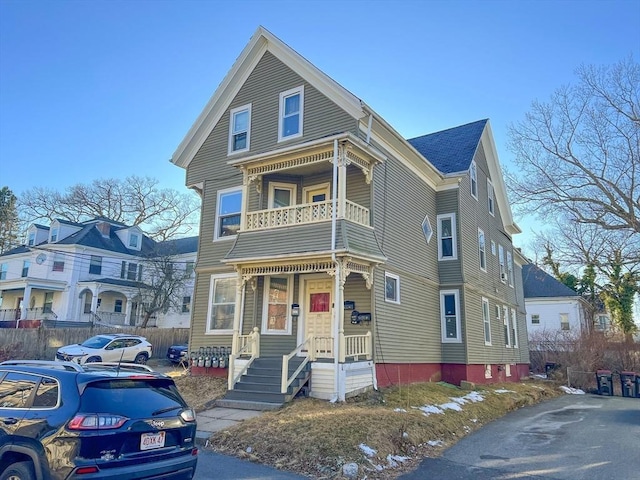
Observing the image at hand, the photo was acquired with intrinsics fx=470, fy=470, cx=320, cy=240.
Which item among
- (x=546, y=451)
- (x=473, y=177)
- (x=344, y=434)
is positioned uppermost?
(x=473, y=177)

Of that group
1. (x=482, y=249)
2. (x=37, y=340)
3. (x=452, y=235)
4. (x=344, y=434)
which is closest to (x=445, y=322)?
(x=452, y=235)

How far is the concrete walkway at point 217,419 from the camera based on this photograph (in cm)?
947

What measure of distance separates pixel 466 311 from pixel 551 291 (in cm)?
2685

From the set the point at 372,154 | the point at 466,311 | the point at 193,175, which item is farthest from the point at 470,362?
the point at 193,175

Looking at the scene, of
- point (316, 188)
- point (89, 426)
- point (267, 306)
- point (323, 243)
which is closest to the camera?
point (89, 426)

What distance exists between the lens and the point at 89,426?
4.55 meters

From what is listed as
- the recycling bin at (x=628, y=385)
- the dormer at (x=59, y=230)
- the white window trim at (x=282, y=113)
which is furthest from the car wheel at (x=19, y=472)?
the dormer at (x=59, y=230)

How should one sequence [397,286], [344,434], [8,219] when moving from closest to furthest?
[344,434] → [397,286] → [8,219]

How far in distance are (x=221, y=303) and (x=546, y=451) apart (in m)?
10.7

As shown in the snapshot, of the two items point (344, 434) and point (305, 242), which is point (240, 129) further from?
point (344, 434)

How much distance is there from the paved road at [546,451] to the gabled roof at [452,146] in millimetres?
10119

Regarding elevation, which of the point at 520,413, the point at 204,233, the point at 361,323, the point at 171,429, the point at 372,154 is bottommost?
the point at 520,413

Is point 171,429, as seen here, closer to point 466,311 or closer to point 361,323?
point 361,323

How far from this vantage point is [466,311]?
17.8 metres
